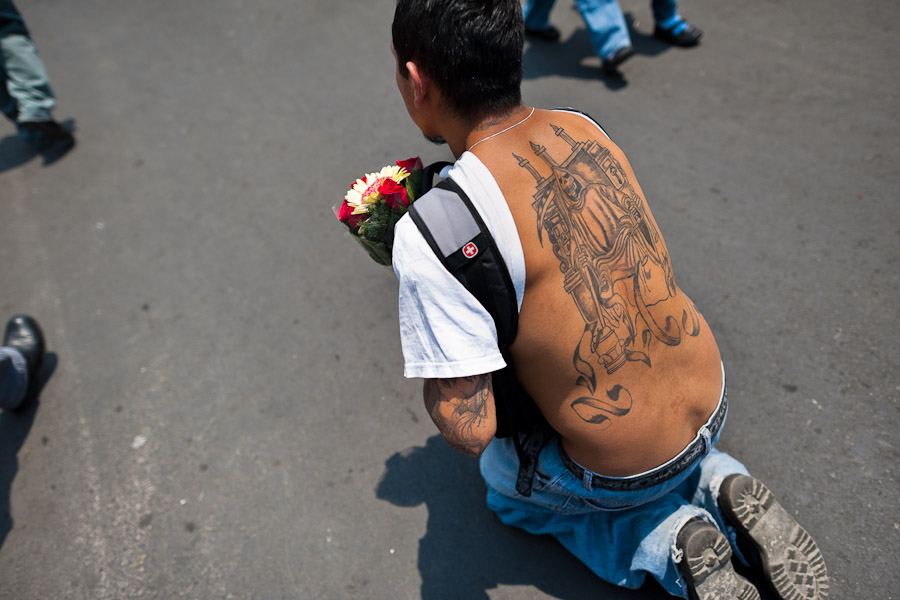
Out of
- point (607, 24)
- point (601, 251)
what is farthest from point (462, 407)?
point (607, 24)

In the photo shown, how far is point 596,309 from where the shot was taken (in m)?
1.42

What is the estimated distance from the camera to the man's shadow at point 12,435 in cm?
269

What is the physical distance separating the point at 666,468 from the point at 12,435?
319 cm

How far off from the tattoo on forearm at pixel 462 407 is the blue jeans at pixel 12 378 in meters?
2.61

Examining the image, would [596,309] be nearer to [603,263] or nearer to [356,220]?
[603,263]

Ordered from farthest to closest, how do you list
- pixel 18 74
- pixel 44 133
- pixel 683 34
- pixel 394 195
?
pixel 44 133
pixel 18 74
pixel 683 34
pixel 394 195

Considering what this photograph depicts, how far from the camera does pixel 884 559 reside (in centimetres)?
198

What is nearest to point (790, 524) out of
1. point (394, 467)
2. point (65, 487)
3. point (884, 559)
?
point (884, 559)

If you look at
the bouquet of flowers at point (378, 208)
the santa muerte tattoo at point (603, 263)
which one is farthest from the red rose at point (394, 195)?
the santa muerte tattoo at point (603, 263)

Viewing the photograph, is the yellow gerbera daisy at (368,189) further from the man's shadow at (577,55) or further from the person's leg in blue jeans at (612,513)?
the man's shadow at (577,55)

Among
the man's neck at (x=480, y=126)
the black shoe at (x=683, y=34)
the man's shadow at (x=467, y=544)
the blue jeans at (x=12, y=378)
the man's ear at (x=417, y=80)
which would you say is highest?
the man's ear at (x=417, y=80)

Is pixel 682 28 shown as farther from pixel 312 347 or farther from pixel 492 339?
pixel 492 339

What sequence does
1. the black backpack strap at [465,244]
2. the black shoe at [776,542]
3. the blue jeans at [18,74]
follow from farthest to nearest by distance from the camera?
1. the blue jeans at [18,74]
2. the black shoe at [776,542]
3. the black backpack strap at [465,244]

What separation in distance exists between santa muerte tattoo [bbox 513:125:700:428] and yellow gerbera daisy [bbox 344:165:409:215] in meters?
0.42
